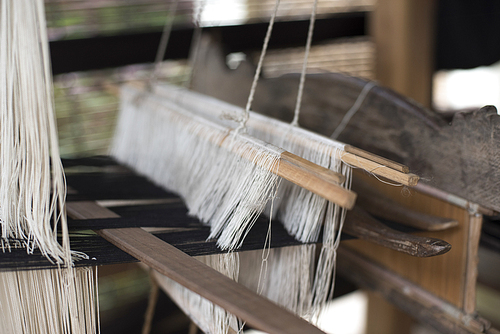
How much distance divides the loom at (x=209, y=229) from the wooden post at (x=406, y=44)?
0.82m

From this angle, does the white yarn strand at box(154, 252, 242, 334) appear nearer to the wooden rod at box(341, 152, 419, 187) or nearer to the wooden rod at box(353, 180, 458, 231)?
the wooden rod at box(341, 152, 419, 187)

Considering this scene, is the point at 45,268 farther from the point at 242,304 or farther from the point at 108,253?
the point at 242,304

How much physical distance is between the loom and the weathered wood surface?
0.10 feet

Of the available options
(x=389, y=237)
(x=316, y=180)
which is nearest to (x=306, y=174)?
(x=316, y=180)

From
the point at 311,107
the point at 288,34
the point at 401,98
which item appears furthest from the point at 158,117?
the point at 288,34

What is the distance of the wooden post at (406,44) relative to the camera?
1940mm

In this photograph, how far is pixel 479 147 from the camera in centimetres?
89

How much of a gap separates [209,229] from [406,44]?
1405 millimetres

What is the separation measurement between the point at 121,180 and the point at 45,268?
0.61m

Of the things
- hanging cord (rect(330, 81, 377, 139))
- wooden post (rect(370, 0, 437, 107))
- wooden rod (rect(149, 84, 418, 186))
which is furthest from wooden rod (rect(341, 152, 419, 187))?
wooden post (rect(370, 0, 437, 107))

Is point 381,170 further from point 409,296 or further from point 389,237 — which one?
point 409,296

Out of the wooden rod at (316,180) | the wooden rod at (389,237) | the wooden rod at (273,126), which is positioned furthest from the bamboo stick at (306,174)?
the wooden rod at (389,237)

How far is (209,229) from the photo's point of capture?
3.09 ft

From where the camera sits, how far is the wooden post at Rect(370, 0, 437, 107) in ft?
6.37
